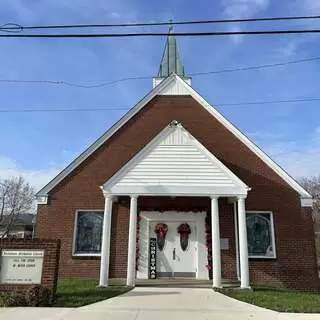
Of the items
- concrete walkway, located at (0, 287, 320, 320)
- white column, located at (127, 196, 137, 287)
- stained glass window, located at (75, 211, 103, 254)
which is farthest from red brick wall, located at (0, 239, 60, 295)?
stained glass window, located at (75, 211, 103, 254)

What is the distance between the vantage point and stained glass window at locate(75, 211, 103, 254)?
18589mm

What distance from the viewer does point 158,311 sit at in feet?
33.9

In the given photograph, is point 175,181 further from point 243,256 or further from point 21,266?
point 21,266

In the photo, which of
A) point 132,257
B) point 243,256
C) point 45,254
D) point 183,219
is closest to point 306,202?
point 243,256

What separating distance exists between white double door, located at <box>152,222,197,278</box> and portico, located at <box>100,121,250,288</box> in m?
2.95

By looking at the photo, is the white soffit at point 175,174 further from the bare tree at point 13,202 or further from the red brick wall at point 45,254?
the bare tree at point 13,202

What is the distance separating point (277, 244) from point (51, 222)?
32.1 ft

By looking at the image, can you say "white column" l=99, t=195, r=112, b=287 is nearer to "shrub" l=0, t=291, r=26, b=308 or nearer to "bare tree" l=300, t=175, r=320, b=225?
"shrub" l=0, t=291, r=26, b=308

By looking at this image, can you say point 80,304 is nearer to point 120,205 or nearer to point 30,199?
point 120,205

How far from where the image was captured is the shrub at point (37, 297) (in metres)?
11.1

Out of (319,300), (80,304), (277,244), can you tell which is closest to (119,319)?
(80,304)

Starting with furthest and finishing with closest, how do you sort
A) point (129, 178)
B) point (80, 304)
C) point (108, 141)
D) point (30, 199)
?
point (30, 199) < point (108, 141) < point (129, 178) < point (80, 304)

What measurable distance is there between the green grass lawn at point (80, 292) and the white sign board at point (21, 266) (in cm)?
98

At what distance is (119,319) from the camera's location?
30.8 ft
